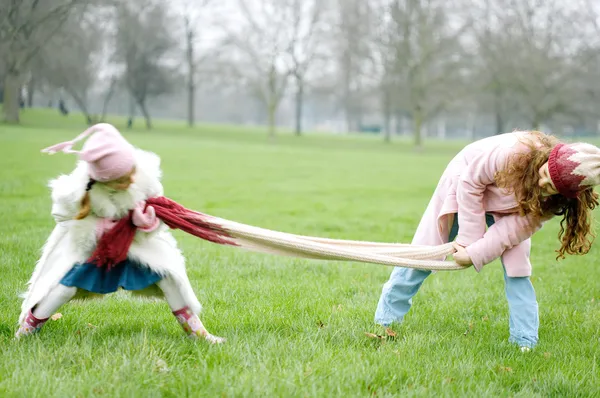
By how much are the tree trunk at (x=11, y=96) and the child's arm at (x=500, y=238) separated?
25.2m

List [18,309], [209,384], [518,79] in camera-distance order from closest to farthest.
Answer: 1. [209,384]
2. [18,309]
3. [518,79]

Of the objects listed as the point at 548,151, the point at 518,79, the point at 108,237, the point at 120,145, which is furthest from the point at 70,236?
the point at 518,79

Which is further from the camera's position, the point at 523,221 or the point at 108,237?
the point at 523,221

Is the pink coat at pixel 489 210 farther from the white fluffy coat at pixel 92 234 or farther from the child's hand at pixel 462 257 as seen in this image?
the white fluffy coat at pixel 92 234

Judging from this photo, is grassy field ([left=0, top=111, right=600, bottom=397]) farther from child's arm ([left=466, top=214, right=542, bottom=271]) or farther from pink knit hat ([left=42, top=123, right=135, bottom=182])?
pink knit hat ([left=42, top=123, right=135, bottom=182])

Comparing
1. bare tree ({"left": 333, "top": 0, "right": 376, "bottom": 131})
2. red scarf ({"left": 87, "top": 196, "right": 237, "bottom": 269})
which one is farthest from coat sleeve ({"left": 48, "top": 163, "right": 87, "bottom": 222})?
bare tree ({"left": 333, "top": 0, "right": 376, "bottom": 131})

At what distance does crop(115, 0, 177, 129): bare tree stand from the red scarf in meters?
42.8

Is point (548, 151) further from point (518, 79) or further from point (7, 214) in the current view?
point (518, 79)

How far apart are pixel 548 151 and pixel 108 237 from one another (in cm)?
253

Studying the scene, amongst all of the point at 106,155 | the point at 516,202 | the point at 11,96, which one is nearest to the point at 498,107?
the point at 11,96

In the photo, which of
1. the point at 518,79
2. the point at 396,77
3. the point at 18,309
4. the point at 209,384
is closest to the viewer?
the point at 209,384

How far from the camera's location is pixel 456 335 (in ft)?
13.2

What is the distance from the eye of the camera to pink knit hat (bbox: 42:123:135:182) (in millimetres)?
3059

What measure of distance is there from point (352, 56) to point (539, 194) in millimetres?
42426
